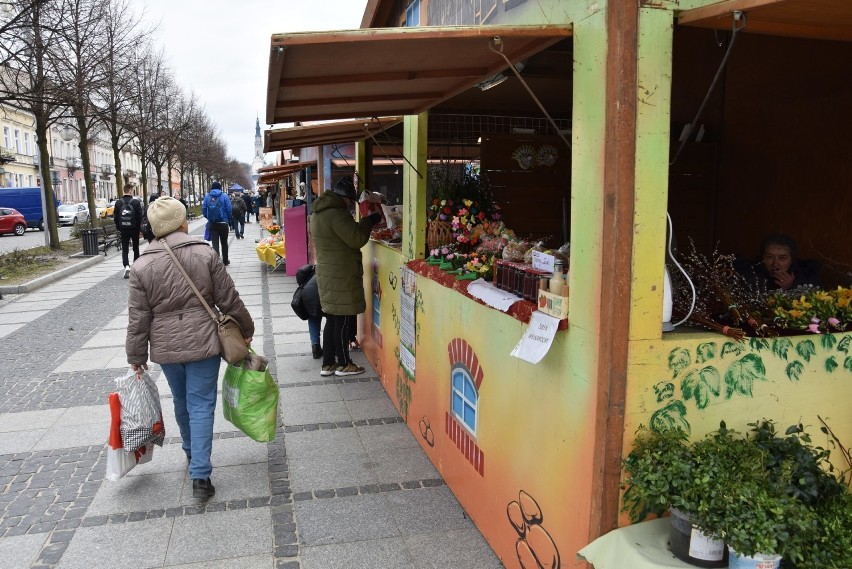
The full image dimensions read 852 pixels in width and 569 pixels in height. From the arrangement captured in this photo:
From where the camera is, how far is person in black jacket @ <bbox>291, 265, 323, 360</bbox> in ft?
22.1

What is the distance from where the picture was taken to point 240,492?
157 inches

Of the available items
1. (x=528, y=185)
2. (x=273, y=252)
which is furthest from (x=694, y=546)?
(x=273, y=252)

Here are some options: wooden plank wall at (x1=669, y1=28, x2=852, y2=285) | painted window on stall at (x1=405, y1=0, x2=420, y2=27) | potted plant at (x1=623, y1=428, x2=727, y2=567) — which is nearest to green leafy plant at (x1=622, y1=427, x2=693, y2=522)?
potted plant at (x1=623, y1=428, x2=727, y2=567)

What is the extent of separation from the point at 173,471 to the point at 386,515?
159 cm

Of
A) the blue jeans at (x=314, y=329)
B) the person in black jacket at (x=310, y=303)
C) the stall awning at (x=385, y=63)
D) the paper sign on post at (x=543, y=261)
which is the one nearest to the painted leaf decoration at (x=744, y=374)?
the paper sign on post at (x=543, y=261)

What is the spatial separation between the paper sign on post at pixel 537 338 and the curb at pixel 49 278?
1174cm

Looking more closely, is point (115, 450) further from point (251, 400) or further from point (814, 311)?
point (814, 311)

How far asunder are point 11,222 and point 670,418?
33.5 meters

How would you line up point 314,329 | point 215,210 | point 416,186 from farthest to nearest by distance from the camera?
point 215,210 < point 314,329 < point 416,186

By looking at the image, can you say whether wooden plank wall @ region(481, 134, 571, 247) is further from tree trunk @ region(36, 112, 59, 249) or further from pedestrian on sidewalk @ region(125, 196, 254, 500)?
tree trunk @ region(36, 112, 59, 249)

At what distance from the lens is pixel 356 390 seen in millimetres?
5969

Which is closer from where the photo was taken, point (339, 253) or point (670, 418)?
point (670, 418)

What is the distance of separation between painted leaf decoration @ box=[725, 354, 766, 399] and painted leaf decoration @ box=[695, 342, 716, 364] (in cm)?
9

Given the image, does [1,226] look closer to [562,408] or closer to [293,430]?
[293,430]
